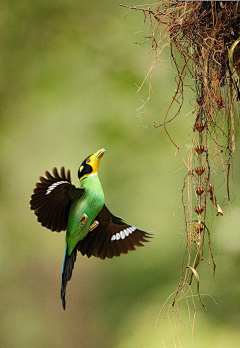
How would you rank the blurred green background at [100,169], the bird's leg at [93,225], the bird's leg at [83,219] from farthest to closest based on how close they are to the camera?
the blurred green background at [100,169]
the bird's leg at [93,225]
the bird's leg at [83,219]

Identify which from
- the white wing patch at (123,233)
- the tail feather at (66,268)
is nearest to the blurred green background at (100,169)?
the white wing patch at (123,233)

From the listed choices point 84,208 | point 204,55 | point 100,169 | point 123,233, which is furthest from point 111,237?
point 100,169

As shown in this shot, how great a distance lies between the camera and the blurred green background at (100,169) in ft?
12.5

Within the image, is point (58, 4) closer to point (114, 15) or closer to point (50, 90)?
point (114, 15)

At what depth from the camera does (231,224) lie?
3287 mm

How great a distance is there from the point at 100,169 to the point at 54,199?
84.6 inches

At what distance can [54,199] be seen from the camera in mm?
1790

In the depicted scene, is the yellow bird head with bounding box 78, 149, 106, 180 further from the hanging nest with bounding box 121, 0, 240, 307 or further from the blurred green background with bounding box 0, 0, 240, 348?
the blurred green background with bounding box 0, 0, 240, 348

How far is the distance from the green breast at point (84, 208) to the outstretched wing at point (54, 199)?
0.07ft

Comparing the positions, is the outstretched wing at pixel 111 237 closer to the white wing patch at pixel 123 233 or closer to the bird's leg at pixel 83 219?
the white wing patch at pixel 123 233

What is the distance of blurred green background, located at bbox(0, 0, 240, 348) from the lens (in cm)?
381

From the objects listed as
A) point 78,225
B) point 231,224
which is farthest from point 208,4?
point 231,224

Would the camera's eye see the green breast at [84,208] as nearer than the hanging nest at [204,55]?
No

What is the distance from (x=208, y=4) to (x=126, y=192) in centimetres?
226
